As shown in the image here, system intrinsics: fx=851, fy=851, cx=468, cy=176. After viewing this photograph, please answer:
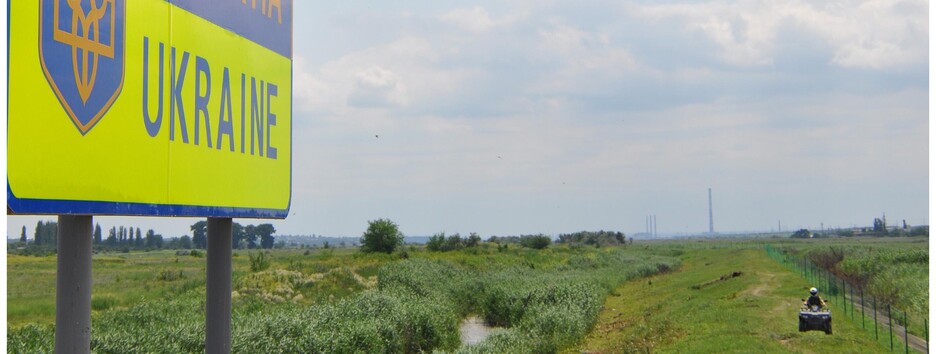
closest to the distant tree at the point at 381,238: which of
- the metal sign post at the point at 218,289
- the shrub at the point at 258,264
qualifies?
the shrub at the point at 258,264

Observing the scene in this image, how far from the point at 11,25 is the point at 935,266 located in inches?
299

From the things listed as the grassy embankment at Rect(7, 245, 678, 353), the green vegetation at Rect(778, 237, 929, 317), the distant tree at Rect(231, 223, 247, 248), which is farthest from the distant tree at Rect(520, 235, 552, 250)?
the distant tree at Rect(231, 223, 247, 248)

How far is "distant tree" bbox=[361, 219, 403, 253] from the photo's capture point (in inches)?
2557

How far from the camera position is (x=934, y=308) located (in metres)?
7.86

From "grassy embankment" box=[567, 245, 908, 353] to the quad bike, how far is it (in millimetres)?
178

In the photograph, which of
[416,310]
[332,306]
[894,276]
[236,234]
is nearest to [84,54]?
[236,234]

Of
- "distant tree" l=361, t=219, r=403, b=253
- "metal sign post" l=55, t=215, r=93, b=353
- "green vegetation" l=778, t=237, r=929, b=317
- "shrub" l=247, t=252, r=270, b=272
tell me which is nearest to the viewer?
"metal sign post" l=55, t=215, r=93, b=353

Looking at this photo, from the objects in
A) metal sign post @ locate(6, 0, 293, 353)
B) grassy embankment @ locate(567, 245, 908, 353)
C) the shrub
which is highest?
metal sign post @ locate(6, 0, 293, 353)

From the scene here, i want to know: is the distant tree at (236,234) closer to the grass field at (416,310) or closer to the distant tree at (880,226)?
the grass field at (416,310)

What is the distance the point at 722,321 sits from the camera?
84.5ft

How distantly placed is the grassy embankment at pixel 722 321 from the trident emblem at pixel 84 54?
60.1 feet

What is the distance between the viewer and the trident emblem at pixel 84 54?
9.41 feet

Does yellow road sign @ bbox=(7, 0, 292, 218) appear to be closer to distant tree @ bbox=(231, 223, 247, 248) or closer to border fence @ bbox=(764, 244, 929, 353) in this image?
distant tree @ bbox=(231, 223, 247, 248)

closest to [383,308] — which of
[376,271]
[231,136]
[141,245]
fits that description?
[376,271]
